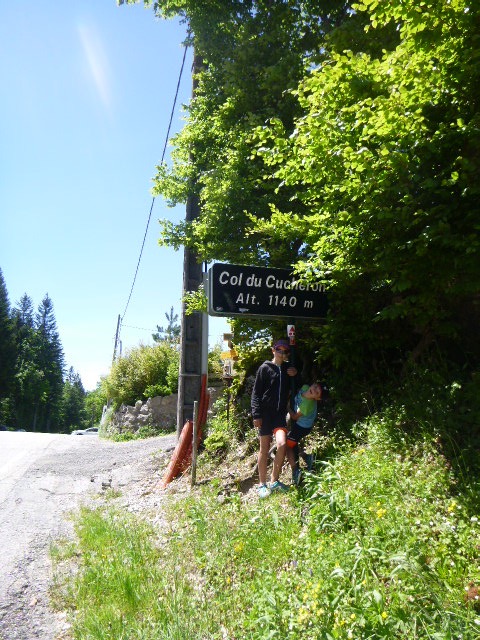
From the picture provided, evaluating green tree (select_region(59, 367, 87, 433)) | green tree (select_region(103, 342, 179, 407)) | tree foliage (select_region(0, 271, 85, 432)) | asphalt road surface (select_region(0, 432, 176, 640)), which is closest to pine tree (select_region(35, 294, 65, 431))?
tree foliage (select_region(0, 271, 85, 432))

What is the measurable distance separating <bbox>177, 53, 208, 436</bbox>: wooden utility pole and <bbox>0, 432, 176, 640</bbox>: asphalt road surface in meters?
1.49

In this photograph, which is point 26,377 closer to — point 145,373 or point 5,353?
point 5,353

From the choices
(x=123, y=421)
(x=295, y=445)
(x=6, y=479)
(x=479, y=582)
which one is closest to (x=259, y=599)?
(x=479, y=582)

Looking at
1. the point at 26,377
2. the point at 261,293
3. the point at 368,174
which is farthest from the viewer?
the point at 26,377

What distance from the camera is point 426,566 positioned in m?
3.04

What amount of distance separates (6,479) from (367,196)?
27.1 ft

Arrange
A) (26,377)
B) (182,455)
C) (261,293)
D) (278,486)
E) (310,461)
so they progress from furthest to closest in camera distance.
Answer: (26,377), (182,455), (261,293), (310,461), (278,486)

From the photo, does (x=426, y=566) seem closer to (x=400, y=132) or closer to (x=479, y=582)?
(x=479, y=582)

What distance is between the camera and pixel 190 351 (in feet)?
30.6

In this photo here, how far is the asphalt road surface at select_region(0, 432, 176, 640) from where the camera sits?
159 inches

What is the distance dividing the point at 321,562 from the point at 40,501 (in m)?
5.76

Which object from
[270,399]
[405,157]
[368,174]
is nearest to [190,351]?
[270,399]

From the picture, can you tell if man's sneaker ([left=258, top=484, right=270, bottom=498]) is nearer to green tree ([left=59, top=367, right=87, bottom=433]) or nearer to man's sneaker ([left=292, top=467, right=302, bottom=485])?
man's sneaker ([left=292, top=467, right=302, bottom=485])

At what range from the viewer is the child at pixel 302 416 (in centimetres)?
543
